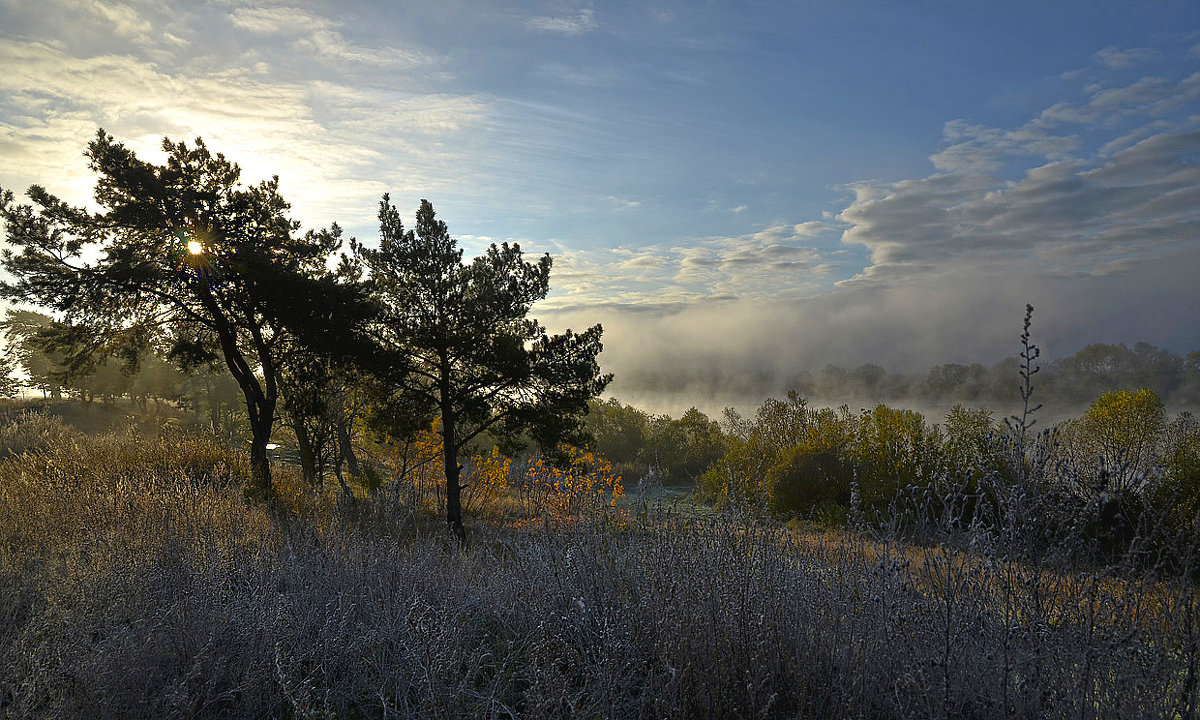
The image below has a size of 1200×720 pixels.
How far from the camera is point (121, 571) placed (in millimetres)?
5309

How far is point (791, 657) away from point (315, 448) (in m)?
19.1

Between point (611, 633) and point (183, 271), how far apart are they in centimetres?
1585

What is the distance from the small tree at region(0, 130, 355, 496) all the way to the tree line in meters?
0.03

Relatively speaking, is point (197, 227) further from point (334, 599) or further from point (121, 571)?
point (334, 599)

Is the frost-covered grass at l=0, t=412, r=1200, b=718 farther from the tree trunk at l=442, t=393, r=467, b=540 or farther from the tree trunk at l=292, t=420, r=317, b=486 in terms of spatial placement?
the tree trunk at l=292, t=420, r=317, b=486

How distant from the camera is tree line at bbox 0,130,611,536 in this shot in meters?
14.9

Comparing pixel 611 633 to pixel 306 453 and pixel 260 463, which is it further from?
pixel 306 453

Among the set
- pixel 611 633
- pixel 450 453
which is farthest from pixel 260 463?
pixel 611 633

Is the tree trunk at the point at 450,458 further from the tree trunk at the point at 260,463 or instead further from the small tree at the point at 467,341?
the tree trunk at the point at 260,463

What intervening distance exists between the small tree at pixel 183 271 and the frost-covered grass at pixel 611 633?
33.1 feet

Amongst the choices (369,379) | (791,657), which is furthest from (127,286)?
(791,657)

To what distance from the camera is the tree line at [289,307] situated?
49.0ft

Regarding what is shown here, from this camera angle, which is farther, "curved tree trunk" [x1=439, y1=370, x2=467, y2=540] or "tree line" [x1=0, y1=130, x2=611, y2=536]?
"curved tree trunk" [x1=439, y1=370, x2=467, y2=540]

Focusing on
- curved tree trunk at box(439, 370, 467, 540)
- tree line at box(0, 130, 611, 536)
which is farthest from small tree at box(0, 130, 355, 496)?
curved tree trunk at box(439, 370, 467, 540)
